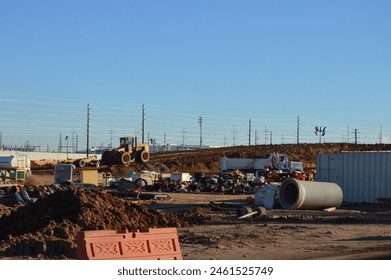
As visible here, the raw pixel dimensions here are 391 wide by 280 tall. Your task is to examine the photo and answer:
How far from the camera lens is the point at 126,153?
61.6 m

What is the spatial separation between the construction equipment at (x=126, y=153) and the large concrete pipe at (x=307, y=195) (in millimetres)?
33934

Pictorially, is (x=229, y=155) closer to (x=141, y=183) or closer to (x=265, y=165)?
(x=265, y=165)

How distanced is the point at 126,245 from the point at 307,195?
56.0ft

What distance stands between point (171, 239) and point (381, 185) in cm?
2176

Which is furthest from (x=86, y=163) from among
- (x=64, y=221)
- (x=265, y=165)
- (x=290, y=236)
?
(x=290, y=236)

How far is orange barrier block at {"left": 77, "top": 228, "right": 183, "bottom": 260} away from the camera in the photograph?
11.2m

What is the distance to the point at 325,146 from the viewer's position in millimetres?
96750

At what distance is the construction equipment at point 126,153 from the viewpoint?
6176 cm

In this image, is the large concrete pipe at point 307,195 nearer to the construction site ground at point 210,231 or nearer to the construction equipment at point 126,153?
the construction site ground at point 210,231

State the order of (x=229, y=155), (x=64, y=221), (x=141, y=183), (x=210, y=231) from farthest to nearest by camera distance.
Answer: (x=229, y=155)
(x=141, y=183)
(x=210, y=231)
(x=64, y=221)

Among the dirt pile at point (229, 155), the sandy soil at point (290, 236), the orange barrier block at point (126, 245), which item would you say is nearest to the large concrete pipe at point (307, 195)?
the sandy soil at point (290, 236)

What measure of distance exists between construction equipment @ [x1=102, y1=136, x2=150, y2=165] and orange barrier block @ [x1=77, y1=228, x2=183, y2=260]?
49.6 meters

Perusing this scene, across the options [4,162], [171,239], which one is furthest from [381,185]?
[4,162]
